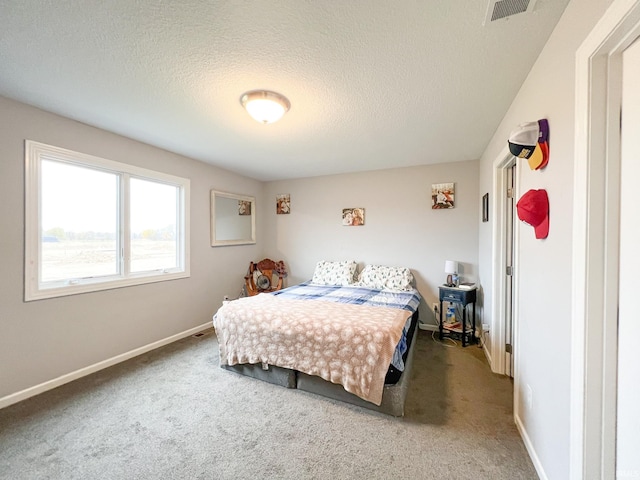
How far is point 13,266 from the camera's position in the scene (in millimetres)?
2064

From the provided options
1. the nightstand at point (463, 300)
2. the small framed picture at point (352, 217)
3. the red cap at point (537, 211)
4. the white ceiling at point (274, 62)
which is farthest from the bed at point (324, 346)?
the white ceiling at point (274, 62)

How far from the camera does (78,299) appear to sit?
2.45 m

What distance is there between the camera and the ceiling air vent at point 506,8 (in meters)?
1.16

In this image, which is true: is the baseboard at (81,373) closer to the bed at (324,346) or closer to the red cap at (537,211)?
the bed at (324,346)

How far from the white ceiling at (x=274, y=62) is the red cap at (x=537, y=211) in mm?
861

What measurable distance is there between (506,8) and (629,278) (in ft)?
4.21

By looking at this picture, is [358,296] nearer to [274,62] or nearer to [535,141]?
[535,141]

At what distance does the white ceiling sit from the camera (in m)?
1.26

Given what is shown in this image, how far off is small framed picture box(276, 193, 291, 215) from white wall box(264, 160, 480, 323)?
3.1 inches

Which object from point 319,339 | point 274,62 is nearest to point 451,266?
point 319,339

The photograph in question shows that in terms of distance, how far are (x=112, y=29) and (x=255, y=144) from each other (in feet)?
5.56

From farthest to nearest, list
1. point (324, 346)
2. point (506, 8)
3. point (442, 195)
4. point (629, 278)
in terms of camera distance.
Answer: point (442, 195) < point (324, 346) < point (506, 8) < point (629, 278)

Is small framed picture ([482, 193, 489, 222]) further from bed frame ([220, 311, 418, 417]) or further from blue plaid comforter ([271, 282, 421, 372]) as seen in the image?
bed frame ([220, 311, 418, 417])

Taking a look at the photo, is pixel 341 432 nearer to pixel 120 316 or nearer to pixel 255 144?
pixel 120 316
